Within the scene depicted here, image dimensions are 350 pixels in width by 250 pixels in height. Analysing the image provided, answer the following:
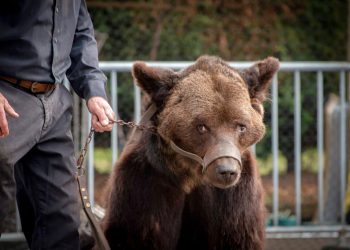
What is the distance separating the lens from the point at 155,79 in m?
4.88

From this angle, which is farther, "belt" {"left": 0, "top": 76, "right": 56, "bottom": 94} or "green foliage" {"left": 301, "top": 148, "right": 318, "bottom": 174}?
"green foliage" {"left": 301, "top": 148, "right": 318, "bottom": 174}

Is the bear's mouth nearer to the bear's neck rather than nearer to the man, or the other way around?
the bear's neck

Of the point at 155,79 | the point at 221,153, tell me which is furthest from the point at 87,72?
the point at 221,153

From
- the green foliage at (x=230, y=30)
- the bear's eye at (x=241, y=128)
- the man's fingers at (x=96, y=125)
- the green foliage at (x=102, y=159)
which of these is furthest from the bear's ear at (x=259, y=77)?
the green foliage at (x=230, y=30)

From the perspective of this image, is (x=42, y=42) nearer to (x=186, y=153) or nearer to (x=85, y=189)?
(x=85, y=189)

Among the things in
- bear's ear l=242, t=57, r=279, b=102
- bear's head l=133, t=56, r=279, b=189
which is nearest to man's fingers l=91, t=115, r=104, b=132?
bear's head l=133, t=56, r=279, b=189

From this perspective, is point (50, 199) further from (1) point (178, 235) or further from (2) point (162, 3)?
(2) point (162, 3)

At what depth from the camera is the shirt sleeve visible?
4.44 meters

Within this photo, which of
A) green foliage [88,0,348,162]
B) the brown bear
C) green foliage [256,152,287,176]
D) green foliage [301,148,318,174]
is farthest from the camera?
green foliage [88,0,348,162]

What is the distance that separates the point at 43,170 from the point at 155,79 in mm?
980

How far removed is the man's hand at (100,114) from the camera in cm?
429

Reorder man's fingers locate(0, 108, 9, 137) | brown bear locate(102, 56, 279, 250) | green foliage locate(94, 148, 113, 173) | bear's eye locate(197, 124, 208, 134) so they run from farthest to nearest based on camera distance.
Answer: green foliage locate(94, 148, 113, 173) → brown bear locate(102, 56, 279, 250) → bear's eye locate(197, 124, 208, 134) → man's fingers locate(0, 108, 9, 137)

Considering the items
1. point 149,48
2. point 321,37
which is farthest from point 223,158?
point 321,37

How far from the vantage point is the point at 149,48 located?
9.67 m
